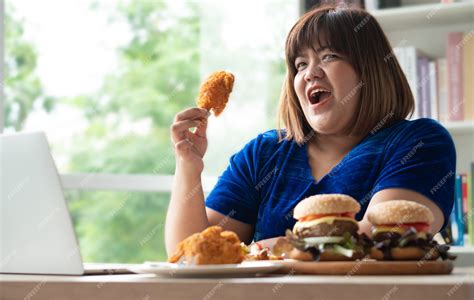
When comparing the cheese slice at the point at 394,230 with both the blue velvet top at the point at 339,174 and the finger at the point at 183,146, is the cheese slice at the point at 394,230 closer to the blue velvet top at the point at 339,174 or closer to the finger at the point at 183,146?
the blue velvet top at the point at 339,174

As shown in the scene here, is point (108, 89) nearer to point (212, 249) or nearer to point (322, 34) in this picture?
point (322, 34)

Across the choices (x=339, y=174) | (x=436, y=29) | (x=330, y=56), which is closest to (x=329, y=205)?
(x=339, y=174)

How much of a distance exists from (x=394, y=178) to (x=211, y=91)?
1.51ft

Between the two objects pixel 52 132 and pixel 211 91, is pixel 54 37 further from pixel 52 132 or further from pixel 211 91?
pixel 211 91

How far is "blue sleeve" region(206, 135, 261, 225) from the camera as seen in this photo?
2.09 metres

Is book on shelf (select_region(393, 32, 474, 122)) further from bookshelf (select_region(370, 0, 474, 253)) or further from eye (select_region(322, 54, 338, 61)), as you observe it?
eye (select_region(322, 54, 338, 61))

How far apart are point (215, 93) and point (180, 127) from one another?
12 cm

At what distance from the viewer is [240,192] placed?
2111mm

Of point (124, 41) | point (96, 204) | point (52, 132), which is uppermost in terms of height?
point (124, 41)

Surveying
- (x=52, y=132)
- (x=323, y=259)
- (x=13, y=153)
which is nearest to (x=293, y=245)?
(x=323, y=259)

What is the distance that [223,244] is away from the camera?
1.20 metres

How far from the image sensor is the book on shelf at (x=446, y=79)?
2846 mm

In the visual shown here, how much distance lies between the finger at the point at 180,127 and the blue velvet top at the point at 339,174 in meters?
0.32

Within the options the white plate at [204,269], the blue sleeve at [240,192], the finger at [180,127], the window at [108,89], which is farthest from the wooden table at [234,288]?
the window at [108,89]
